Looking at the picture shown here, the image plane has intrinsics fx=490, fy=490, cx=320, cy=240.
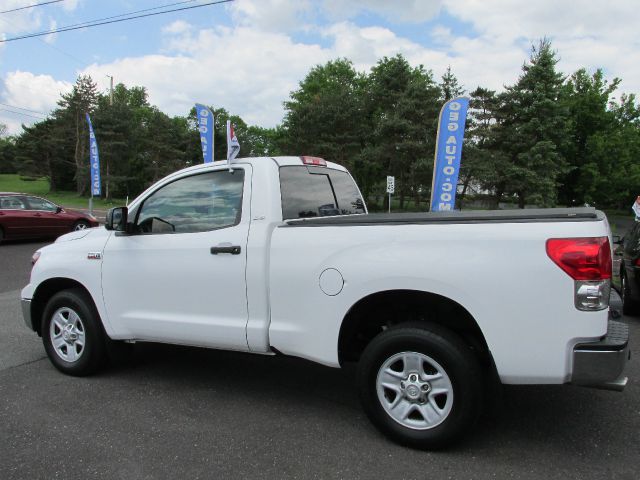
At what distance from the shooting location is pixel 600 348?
104 inches

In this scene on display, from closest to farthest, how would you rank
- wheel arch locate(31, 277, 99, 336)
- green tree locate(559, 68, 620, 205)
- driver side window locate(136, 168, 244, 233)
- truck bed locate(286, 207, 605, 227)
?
1. truck bed locate(286, 207, 605, 227)
2. driver side window locate(136, 168, 244, 233)
3. wheel arch locate(31, 277, 99, 336)
4. green tree locate(559, 68, 620, 205)

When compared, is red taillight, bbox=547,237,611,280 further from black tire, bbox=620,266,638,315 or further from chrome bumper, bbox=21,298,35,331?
black tire, bbox=620,266,638,315

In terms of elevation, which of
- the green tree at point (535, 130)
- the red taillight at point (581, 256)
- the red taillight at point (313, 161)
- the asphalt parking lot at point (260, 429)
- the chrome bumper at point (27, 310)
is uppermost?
the green tree at point (535, 130)

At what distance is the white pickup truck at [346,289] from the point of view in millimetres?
2674

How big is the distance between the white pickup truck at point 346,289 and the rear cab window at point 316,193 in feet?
0.06

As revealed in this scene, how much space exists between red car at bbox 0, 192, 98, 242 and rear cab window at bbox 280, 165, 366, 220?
43.8 ft

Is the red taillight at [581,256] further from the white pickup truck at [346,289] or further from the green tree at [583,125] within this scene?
the green tree at [583,125]

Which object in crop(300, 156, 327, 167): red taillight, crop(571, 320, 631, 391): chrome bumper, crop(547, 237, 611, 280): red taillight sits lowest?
crop(571, 320, 631, 391): chrome bumper

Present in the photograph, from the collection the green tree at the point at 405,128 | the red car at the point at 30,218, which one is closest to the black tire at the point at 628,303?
the red car at the point at 30,218

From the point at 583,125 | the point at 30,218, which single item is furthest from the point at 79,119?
the point at 583,125

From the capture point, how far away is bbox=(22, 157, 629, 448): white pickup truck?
2.67 meters

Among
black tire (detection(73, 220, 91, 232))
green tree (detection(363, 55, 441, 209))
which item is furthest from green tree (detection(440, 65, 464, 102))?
black tire (detection(73, 220, 91, 232))

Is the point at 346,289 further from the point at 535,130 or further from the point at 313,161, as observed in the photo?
the point at 535,130

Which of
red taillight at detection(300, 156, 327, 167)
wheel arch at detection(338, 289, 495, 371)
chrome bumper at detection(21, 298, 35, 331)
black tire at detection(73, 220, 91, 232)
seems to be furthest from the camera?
black tire at detection(73, 220, 91, 232)
